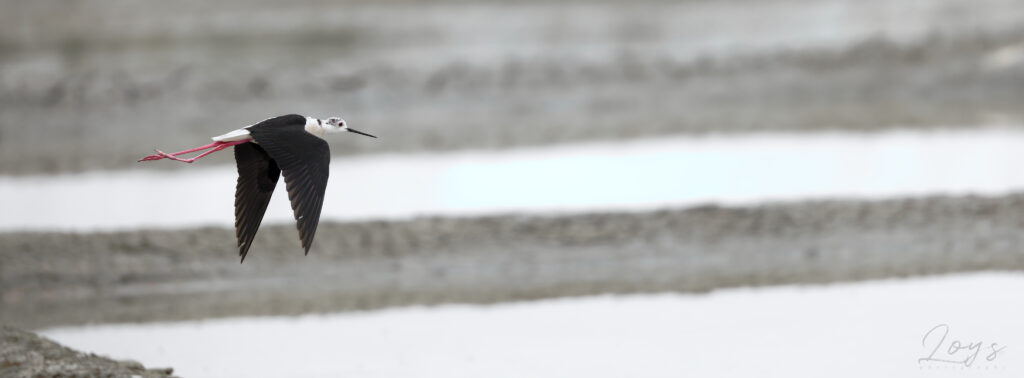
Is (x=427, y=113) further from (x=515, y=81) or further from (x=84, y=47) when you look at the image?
(x=84, y=47)

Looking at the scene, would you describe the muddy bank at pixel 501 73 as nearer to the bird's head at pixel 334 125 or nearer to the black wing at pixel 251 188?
the bird's head at pixel 334 125

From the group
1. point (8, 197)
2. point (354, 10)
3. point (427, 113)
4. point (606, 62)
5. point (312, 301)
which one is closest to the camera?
point (312, 301)

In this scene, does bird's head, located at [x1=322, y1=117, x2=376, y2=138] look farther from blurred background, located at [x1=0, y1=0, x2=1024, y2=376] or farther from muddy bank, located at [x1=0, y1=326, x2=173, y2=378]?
muddy bank, located at [x1=0, y1=326, x2=173, y2=378]

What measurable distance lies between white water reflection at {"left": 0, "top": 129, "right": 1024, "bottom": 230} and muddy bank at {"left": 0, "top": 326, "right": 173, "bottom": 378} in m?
2.65

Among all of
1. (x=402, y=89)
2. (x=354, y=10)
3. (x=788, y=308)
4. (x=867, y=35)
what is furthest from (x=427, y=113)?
(x=788, y=308)

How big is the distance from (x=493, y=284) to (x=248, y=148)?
2193mm

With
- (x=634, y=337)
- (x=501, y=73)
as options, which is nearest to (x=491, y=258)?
(x=634, y=337)

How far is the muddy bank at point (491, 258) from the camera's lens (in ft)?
28.2

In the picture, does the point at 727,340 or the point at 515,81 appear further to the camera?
the point at 515,81

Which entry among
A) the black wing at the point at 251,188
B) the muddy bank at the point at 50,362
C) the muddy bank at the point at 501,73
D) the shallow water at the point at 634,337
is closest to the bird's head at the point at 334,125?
the black wing at the point at 251,188

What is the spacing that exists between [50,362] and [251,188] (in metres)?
1.20

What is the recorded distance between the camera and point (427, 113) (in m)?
14.0

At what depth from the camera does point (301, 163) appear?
21.2 ft

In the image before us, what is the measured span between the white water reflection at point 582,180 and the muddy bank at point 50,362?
2649mm
